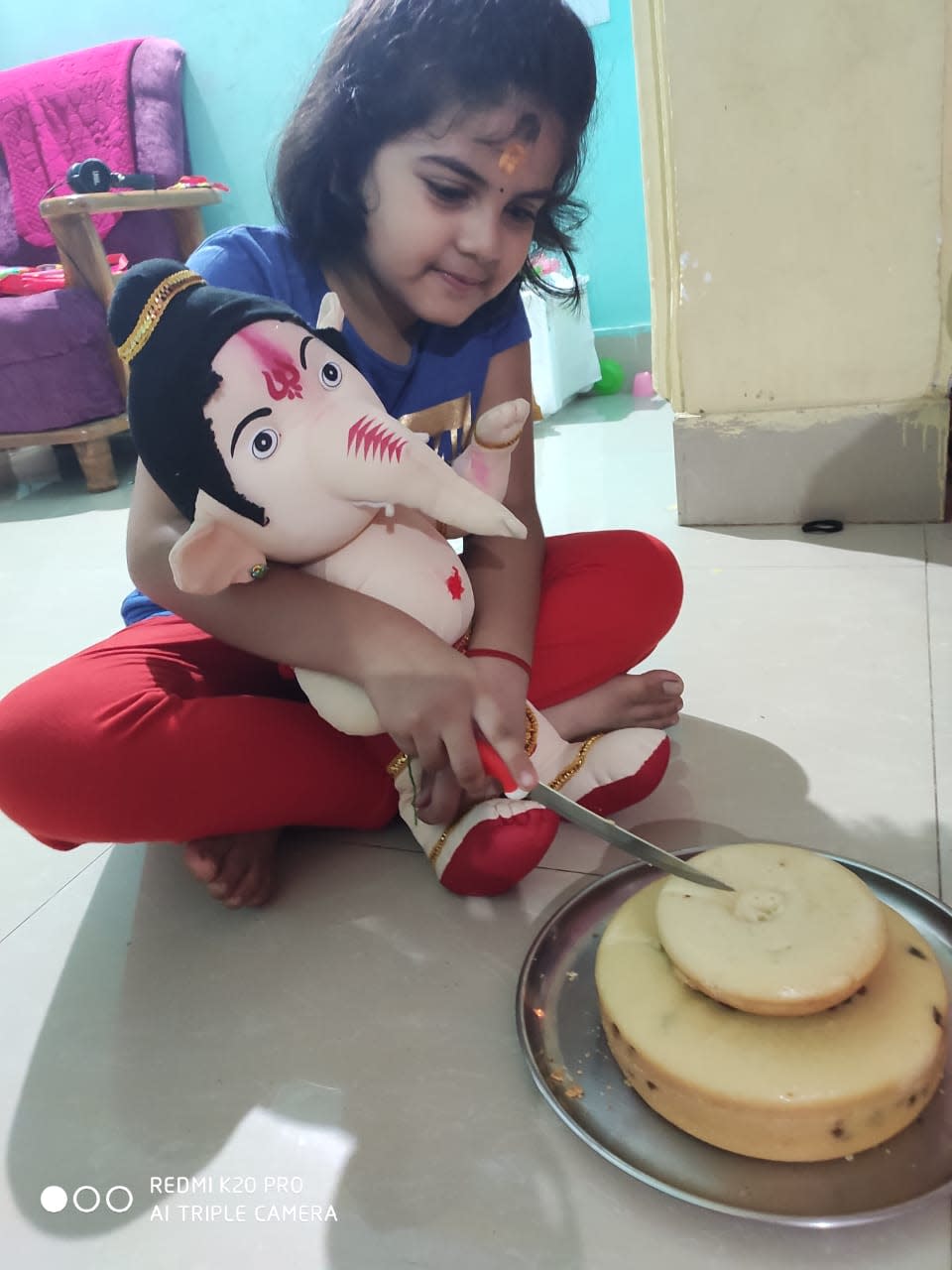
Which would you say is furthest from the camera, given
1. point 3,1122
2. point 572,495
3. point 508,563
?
point 572,495

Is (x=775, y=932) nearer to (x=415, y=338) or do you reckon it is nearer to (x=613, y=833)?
(x=613, y=833)

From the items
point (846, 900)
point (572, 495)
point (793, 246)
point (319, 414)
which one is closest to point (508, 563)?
point (319, 414)

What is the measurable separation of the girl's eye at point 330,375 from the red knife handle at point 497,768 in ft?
0.70

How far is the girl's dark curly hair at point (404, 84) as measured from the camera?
563 millimetres

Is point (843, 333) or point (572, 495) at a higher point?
point (843, 333)

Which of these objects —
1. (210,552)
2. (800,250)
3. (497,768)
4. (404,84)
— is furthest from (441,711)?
(800,250)

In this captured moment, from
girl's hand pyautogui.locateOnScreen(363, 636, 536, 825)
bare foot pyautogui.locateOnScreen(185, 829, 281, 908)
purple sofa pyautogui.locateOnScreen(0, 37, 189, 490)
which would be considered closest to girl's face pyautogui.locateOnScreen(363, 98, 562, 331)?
girl's hand pyautogui.locateOnScreen(363, 636, 536, 825)

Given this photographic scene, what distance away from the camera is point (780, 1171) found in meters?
0.42

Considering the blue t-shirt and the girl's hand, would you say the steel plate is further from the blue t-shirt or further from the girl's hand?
the blue t-shirt

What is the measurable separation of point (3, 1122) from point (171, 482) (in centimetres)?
36

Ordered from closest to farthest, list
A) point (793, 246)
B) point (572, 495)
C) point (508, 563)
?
point (508, 563), point (793, 246), point (572, 495)

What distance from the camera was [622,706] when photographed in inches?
28.9

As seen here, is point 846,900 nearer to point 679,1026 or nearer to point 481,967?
point 679,1026

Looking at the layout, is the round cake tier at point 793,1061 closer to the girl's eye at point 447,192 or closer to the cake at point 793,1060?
the cake at point 793,1060
